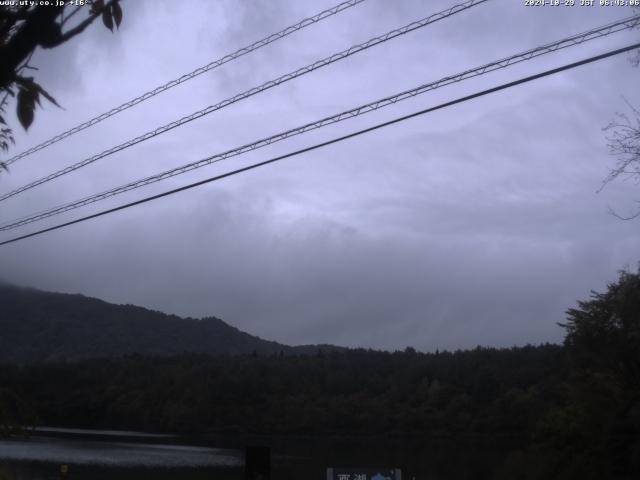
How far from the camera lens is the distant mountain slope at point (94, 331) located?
106m

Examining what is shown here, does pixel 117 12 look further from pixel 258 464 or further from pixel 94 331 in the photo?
pixel 94 331

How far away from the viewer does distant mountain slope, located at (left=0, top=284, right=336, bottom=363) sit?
105812mm

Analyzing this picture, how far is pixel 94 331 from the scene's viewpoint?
14650 cm

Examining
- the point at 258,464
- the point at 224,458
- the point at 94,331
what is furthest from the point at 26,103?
the point at 94,331

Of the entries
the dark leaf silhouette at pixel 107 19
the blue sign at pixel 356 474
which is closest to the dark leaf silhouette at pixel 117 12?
the dark leaf silhouette at pixel 107 19

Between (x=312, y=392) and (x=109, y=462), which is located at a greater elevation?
(x=312, y=392)

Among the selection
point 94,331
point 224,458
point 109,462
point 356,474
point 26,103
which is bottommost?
point 356,474

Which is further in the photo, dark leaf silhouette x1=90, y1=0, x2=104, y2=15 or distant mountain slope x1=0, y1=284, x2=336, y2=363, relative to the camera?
distant mountain slope x1=0, y1=284, x2=336, y2=363

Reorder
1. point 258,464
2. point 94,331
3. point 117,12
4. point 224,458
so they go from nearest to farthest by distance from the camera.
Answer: point 117,12, point 258,464, point 224,458, point 94,331

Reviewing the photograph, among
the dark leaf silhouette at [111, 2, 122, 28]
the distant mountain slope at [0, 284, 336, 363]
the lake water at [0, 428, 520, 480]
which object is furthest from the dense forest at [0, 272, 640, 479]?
the dark leaf silhouette at [111, 2, 122, 28]

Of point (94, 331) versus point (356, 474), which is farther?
point (94, 331)

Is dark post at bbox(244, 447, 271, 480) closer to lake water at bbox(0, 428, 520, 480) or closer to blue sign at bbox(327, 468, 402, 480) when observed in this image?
blue sign at bbox(327, 468, 402, 480)

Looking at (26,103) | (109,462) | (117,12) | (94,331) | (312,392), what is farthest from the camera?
(94,331)

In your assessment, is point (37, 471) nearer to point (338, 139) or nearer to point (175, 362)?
point (338, 139)
